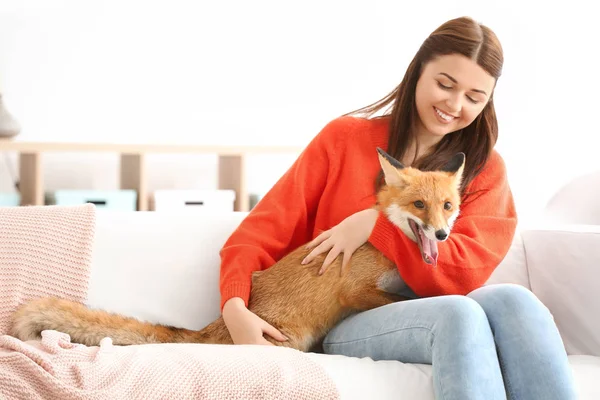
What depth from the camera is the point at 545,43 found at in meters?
4.23

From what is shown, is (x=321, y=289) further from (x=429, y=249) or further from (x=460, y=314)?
(x=460, y=314)

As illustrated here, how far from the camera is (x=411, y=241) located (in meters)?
1.62

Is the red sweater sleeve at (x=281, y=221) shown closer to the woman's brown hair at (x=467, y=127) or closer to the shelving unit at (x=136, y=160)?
the woman's brown hair at (x=467, y=127)

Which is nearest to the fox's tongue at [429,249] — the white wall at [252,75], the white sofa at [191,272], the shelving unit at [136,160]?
the white sofa at [191,272]

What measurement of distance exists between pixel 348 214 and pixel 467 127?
383 millimetres

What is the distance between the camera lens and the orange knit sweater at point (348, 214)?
164cm

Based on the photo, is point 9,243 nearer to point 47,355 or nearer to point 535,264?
point 47,355

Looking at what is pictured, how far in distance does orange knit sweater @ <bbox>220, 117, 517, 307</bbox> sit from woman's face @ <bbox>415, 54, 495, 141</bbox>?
0.43ft

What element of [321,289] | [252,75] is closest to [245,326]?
[321,289]

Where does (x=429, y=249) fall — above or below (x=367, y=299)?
above

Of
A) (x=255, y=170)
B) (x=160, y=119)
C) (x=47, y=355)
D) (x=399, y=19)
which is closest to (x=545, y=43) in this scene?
(x=399, y=19)

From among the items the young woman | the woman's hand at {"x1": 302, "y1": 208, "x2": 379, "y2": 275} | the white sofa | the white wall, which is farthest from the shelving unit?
the woman's hand at {"x1": 302, "y1": 208, "x2": 379, "y2": 275}

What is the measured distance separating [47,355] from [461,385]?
2.38 feet

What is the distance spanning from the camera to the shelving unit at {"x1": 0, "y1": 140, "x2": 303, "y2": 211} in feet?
11.4
